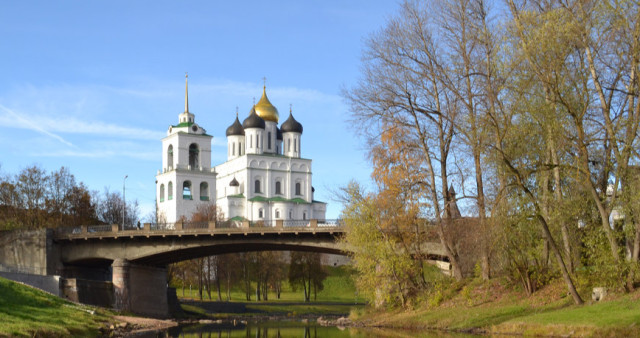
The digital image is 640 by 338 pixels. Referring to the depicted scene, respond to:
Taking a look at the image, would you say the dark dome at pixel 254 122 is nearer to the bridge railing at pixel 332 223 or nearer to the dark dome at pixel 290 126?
the dark dome at pixel 290 126

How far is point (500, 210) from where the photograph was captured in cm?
3184

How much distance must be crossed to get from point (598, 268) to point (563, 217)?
7.50 ft

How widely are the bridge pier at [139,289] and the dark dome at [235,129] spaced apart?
208 feet

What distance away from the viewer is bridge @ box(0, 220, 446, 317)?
165 feet

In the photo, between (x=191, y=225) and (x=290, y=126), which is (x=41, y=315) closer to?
(x=191, y=225)

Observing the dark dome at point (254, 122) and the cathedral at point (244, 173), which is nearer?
the cathedral at point (244, 173)

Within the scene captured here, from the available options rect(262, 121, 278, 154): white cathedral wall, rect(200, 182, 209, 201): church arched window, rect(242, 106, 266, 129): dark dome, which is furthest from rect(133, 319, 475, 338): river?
rect(262, 121, 278, 154): white cathedral wall

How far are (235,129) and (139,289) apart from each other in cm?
6775

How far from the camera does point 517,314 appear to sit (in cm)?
3400

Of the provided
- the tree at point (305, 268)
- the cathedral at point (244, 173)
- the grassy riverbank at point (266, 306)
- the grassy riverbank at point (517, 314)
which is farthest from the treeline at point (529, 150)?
the cathedral at point (244, 173)

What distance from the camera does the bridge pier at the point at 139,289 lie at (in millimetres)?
54344

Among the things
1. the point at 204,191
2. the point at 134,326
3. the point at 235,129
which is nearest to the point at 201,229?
the point at 134,326

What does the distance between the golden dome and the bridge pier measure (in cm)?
6310

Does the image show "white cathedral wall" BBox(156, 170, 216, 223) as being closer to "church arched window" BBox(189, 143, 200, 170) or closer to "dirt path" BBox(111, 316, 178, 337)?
"church arched window" BBox(189, 143, 200, 170)
